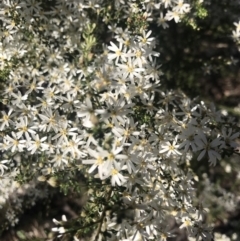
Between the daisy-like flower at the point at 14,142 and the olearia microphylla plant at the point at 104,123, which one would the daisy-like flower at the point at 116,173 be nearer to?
the olearia microphylla plant at the point at 104,123

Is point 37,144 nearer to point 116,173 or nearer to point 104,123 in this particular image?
point 104,123

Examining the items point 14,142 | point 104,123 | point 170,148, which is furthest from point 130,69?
point 14,142

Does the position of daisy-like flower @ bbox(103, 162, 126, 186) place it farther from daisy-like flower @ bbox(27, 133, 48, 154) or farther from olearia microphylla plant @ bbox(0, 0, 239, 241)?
daisy-like flower @ bbox(27, 133, 48, 154)

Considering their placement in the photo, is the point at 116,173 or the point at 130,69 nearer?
the point at 116,173

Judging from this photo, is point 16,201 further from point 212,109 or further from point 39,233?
point 212,109

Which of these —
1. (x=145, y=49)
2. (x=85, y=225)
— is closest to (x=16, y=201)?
(x=85, y=225)

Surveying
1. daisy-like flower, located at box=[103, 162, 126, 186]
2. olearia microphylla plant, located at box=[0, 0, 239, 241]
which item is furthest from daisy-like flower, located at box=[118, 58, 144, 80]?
daisy-like flower, located at box=[103, 162, 126, 186]

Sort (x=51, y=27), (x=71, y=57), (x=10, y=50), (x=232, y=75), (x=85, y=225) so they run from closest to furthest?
1. (x=85, y=225)
2. (x=10, y=50)
3. (x=51, y=27)
4. (x=71, y=57)
5. (x=232, y=75)

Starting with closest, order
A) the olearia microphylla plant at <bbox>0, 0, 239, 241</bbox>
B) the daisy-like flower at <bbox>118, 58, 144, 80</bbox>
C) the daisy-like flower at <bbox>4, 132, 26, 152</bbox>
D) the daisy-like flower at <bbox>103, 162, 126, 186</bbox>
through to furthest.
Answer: the daisy-like flower at <bbox>103, 162, 126, 186</bbox> → the olearia microphylla plant at <bbox>0, 0, 239, 241</bbox> → the daisy-like flower at <bbox>118, 58, 144, 80</bbox> → the daisy-like flower at <bbox>4, 132, 26, 152</bbox>
